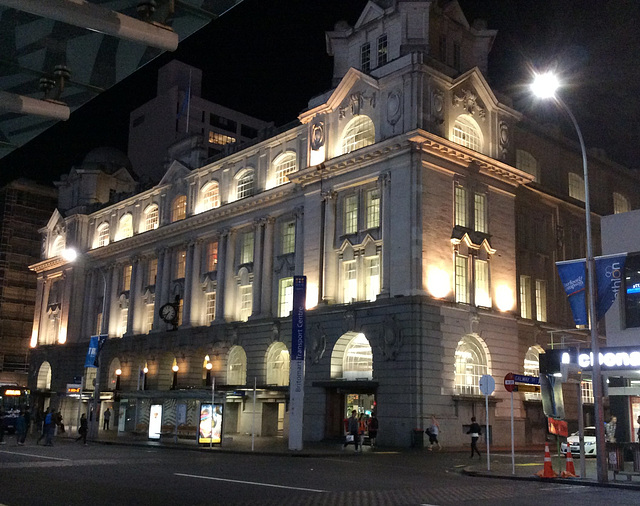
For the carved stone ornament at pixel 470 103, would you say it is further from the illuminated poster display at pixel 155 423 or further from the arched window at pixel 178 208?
the arched window at pixel 178 208

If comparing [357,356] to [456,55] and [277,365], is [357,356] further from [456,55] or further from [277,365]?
[456,55]

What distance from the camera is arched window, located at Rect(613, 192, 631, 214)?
212 ft

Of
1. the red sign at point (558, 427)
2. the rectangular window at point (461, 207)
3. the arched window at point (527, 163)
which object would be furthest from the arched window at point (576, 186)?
the red sign at point (558, 427)

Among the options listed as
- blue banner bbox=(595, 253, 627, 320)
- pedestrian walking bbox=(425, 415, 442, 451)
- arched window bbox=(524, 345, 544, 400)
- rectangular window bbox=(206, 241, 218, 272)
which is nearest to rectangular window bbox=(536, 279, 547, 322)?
arched window bbox=(524, 345, 544, 400)

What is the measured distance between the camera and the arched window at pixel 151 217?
2783 inches

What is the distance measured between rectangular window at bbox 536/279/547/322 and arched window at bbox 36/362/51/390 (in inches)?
2112

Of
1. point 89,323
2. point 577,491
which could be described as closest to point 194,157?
point 89,323

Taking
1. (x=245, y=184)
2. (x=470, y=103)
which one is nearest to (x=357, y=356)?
(x=470, y=103)

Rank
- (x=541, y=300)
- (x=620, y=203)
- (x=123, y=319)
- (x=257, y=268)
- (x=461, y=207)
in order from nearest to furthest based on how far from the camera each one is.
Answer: (x=461, y=207), (x=541, y=300), (x=257, y=268), (x=620, y=203), (x=123, y=319)

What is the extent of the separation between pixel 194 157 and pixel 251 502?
5426 cm

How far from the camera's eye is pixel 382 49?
49.5 m

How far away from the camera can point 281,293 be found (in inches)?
2152

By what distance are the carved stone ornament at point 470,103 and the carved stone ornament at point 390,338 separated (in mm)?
15468

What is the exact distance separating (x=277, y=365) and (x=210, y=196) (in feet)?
58.4
